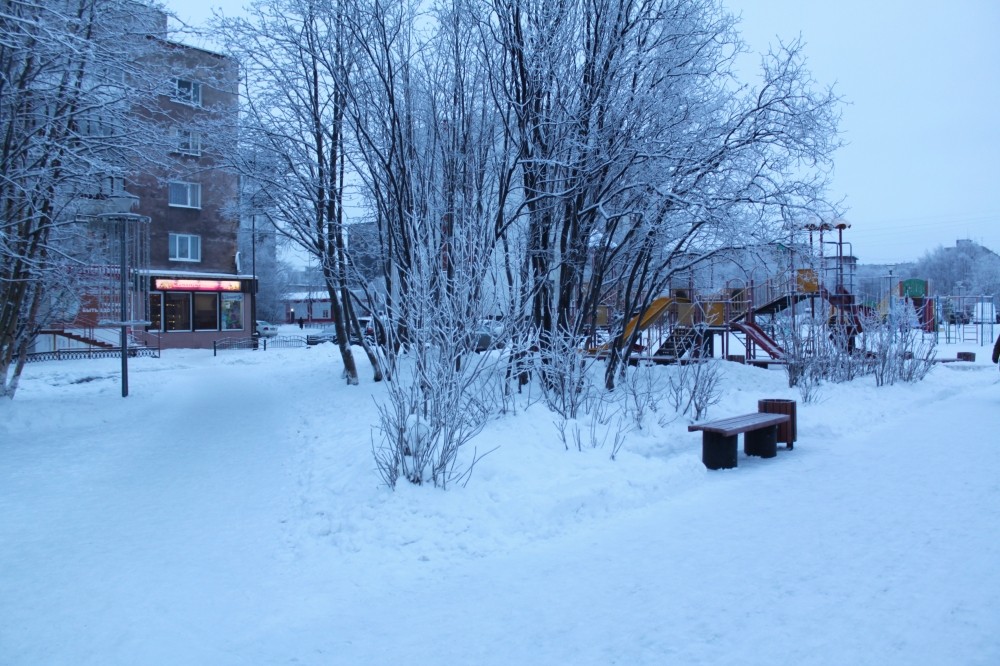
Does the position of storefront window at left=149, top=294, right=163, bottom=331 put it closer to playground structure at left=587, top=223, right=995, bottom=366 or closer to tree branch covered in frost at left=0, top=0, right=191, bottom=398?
tree branch covered in frost at left=0, top=0, right=191, bottom=398

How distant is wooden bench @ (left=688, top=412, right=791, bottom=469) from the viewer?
327 inches

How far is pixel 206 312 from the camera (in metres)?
35.7

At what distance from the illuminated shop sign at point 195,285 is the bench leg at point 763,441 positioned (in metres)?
31.1

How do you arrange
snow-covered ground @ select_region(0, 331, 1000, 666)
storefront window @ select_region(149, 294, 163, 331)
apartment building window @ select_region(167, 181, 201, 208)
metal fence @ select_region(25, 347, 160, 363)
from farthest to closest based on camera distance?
apartment building window @ select_region(167, 181, 201, 208)
storefront window @ select_region(149, 294, 163, 331)
metal fence @ select_region(25, 347, 160, 363)
snow-covered ground @ select_region(0, 331, 1000, 666)

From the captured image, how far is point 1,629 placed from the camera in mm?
4188

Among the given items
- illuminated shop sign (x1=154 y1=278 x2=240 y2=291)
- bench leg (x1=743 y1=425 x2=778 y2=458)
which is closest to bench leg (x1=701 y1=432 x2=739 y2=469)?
bench leg (x1=743 y1=425 x2=778 y2=458)

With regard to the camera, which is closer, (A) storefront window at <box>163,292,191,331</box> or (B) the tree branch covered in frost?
(B) the tree branch covered in frost

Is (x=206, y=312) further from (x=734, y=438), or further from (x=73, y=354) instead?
(x=734, y=438)

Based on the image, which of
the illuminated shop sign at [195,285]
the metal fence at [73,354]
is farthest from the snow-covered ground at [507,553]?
the illuminated shop sign at [195,285]

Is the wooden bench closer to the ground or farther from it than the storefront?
closer to the ground

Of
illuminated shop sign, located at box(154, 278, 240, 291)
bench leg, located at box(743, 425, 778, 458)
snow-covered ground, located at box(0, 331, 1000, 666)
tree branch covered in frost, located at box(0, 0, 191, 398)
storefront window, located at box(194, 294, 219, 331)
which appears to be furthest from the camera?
storefront window, located at box(194, 294, 219, 331)

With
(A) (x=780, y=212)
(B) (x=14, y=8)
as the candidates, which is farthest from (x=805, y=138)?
(B) (x=14, y=8)

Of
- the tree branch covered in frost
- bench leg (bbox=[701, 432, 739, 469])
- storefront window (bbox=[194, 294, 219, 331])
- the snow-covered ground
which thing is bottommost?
the snow-covered ground

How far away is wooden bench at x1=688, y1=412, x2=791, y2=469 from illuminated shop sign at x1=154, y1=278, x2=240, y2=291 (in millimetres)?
30954
